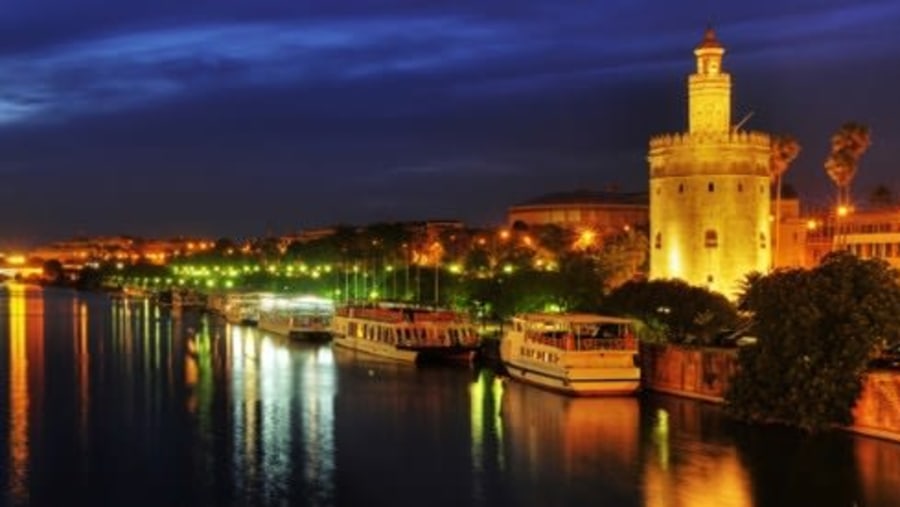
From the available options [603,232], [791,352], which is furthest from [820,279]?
[603,232]

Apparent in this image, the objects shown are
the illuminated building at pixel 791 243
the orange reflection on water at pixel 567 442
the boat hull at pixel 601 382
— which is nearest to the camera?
the orange reflection on water at pixel 567 442

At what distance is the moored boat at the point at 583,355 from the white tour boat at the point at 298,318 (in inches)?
1278

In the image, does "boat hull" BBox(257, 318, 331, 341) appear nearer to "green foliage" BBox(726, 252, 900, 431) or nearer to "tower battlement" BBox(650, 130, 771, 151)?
"tower battlement" BBox(650, 130, 771, 151)

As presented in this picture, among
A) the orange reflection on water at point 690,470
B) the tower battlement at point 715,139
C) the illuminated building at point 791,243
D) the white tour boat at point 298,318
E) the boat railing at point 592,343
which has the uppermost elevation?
the tower battlement at point 715,139

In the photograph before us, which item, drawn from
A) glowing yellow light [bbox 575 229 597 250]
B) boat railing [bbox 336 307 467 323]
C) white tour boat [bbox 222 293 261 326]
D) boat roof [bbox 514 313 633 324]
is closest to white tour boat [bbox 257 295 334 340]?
white tour boat [bbox 222 293 261 326]

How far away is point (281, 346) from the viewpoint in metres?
78.9

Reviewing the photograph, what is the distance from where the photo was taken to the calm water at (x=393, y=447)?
3462cm

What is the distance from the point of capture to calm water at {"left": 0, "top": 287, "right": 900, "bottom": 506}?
34.6 meters

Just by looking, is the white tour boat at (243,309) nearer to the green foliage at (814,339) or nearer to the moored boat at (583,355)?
the moored boat at (583,355)

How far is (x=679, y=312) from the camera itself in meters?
54.8

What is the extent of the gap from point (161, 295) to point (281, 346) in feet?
302

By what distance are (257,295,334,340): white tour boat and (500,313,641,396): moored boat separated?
3246cm

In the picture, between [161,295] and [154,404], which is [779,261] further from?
[161,295]

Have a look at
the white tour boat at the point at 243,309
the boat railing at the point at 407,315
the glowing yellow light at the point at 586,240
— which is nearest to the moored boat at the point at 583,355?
the boat railing at the point at 407,315
